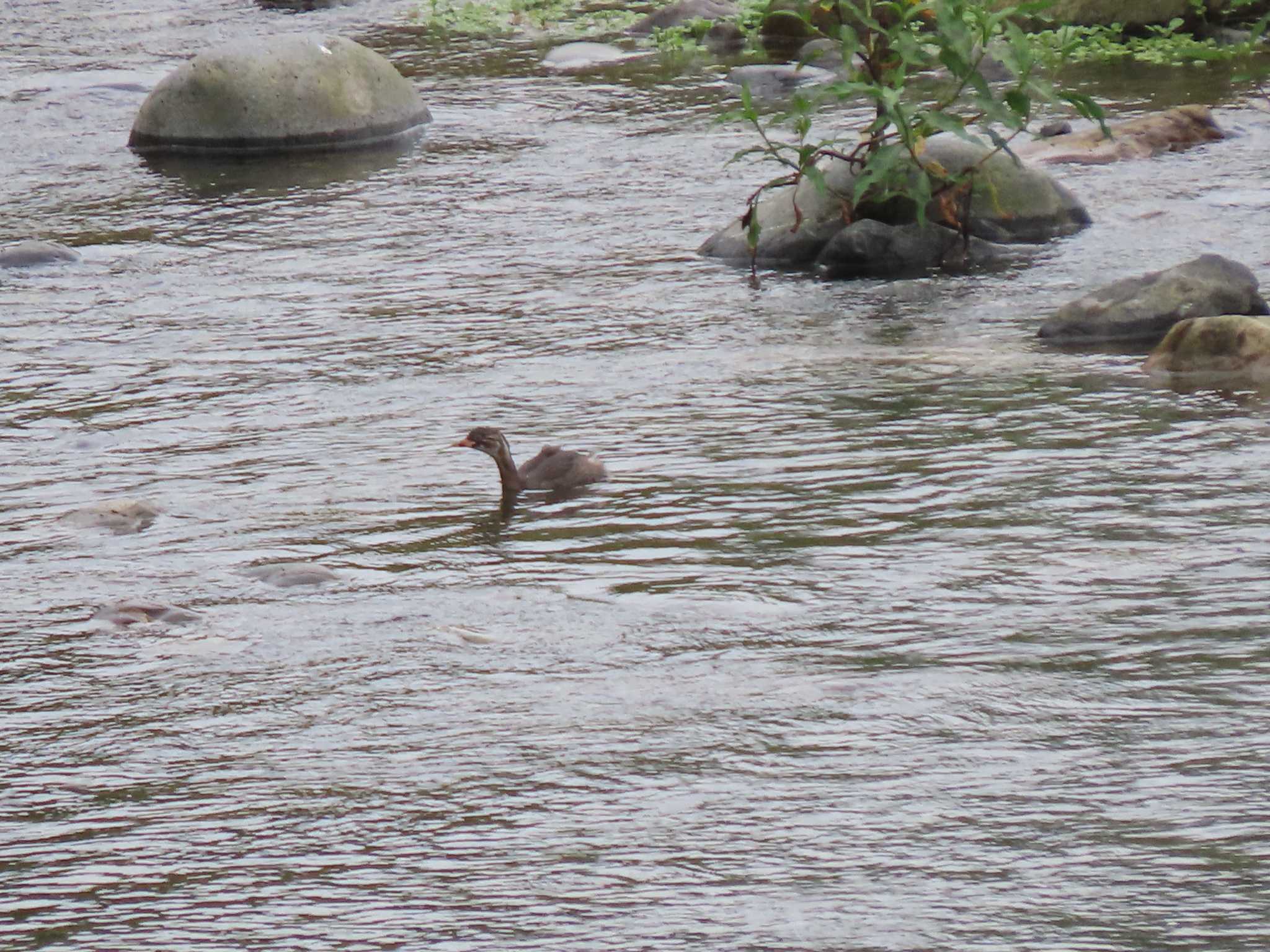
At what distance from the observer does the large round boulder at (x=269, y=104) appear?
1358cm

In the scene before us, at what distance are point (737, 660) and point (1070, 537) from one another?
1.29m

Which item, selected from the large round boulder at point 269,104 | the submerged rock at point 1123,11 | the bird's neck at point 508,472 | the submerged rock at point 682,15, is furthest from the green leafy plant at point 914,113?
the submerged rock at point 682,15

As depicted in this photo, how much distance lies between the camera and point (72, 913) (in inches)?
160

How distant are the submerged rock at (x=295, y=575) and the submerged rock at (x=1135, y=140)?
6.94 m

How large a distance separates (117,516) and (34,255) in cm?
468

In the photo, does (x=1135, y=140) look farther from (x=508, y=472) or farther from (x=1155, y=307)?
(x=508, y=472)

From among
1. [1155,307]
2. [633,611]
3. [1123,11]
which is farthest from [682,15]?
[633,611]

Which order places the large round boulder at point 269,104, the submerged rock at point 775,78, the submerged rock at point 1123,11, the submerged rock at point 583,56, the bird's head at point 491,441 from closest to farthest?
the bird's head at point 491,441 < the large round boulder at point 269,104 < the submerged rock at point 775,78 < the submerged rock at point 1123,11 < the submerged rock at point 583,56

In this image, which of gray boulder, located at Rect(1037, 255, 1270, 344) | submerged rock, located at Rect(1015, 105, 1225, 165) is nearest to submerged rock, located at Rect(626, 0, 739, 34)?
submerged rock, located at Rect(1015, 105, 1225, 165)

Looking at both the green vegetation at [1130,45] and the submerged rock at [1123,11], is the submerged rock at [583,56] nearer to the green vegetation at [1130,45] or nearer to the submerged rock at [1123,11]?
the submerged rock at [1123,11]

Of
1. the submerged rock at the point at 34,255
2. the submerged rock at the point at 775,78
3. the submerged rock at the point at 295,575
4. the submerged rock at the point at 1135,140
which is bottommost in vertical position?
the submerged rock at the point at 295,575

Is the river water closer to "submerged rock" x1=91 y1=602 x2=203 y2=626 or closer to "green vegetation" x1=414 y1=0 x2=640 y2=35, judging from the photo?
"submerged rock" x1=91 y1=602 x2=203 y2=626

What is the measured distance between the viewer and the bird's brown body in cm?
666

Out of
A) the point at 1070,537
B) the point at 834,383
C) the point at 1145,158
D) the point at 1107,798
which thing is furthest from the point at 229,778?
the point at 1145,158
